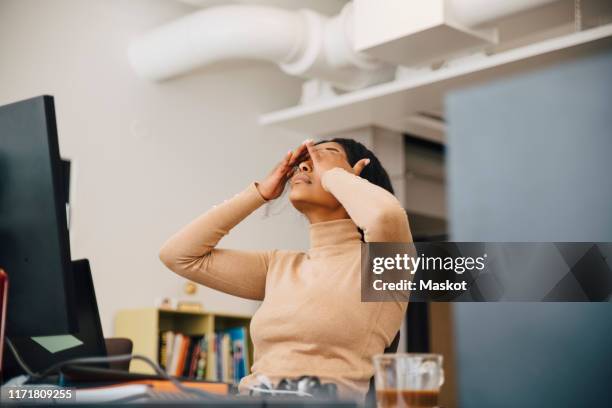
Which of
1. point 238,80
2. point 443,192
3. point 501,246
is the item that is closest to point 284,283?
point 501,246

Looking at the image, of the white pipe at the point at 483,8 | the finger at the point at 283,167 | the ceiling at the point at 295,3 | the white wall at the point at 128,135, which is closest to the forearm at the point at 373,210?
the finger at the point at 283,167

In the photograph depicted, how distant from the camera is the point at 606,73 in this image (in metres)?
0.63

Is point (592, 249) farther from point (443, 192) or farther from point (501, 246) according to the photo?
point (443, 192)

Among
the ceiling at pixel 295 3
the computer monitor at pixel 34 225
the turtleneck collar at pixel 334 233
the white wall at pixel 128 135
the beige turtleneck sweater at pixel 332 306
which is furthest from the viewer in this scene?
the ceiling at pixel 295 3

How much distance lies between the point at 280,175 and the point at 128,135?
2.65 m

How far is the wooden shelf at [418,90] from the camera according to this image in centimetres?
362

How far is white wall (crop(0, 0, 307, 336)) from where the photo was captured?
399 centimetres

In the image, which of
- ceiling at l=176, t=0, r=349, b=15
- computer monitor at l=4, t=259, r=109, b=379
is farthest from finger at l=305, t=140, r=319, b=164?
ceiling at l=176, t=0, r=349, b=15

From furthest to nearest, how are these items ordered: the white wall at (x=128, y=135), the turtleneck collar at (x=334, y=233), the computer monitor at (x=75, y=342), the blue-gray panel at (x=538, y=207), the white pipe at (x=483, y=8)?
the white wall at (x=128, y=135) → the white pipe at (x=483, y=8) → the turtleneck collar at (x=334, y=233) → the computer monitor at (x=75, y=342) → the blue-gray panel at (x=538, y=207)

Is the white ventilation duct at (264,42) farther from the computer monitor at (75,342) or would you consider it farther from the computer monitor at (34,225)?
A: the computer monitor at (34,225)

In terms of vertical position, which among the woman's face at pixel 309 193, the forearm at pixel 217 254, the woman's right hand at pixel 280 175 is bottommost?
the forearm at pixel 217 254

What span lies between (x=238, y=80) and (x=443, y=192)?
6.61 ft

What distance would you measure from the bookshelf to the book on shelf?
16mm

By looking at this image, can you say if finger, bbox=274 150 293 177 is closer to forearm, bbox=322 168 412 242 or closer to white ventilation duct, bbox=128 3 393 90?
forearm, bbox=322 168 412 242
